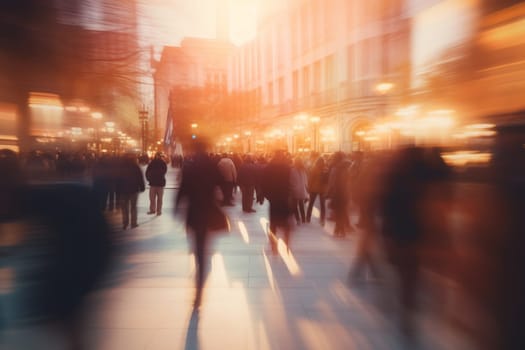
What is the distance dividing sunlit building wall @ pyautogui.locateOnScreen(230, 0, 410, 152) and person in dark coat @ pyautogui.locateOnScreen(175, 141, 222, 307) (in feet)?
50.4

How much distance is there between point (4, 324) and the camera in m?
4.33

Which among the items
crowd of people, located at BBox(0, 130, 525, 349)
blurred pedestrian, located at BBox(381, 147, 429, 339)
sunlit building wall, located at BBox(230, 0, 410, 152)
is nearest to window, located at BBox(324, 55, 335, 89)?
sunlit building wall, located at BBox(230, 0, 410, 152)

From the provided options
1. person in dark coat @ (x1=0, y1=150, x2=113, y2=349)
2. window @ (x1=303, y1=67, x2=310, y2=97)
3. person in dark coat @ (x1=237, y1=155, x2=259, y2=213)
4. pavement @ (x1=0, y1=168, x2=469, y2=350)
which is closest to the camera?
person in dark coat @ (x1=0, y1=150, x2=113, y2=349)

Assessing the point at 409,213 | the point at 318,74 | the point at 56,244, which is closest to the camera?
the point at 56,244

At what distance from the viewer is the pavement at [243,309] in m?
4.07

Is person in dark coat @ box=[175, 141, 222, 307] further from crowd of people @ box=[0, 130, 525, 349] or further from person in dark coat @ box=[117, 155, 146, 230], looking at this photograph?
person in dark coat @ box=[117, 155, 146, 230]

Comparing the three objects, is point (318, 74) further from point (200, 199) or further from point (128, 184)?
point (200, 199)

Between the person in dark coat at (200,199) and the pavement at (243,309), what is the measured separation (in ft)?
2.09

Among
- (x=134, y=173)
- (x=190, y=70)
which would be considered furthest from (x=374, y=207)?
(x=134, y=173)

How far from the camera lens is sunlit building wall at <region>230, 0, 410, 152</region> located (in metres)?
28.1

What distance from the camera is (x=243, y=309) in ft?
16.2

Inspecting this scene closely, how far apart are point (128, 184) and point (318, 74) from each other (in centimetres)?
2755

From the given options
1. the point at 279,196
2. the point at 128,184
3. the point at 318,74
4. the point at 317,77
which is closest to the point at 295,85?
the point at 317,77

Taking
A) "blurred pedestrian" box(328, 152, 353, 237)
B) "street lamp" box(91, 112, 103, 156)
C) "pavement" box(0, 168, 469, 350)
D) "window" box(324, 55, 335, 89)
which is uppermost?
"window" box(324, 55, 335, 89)
